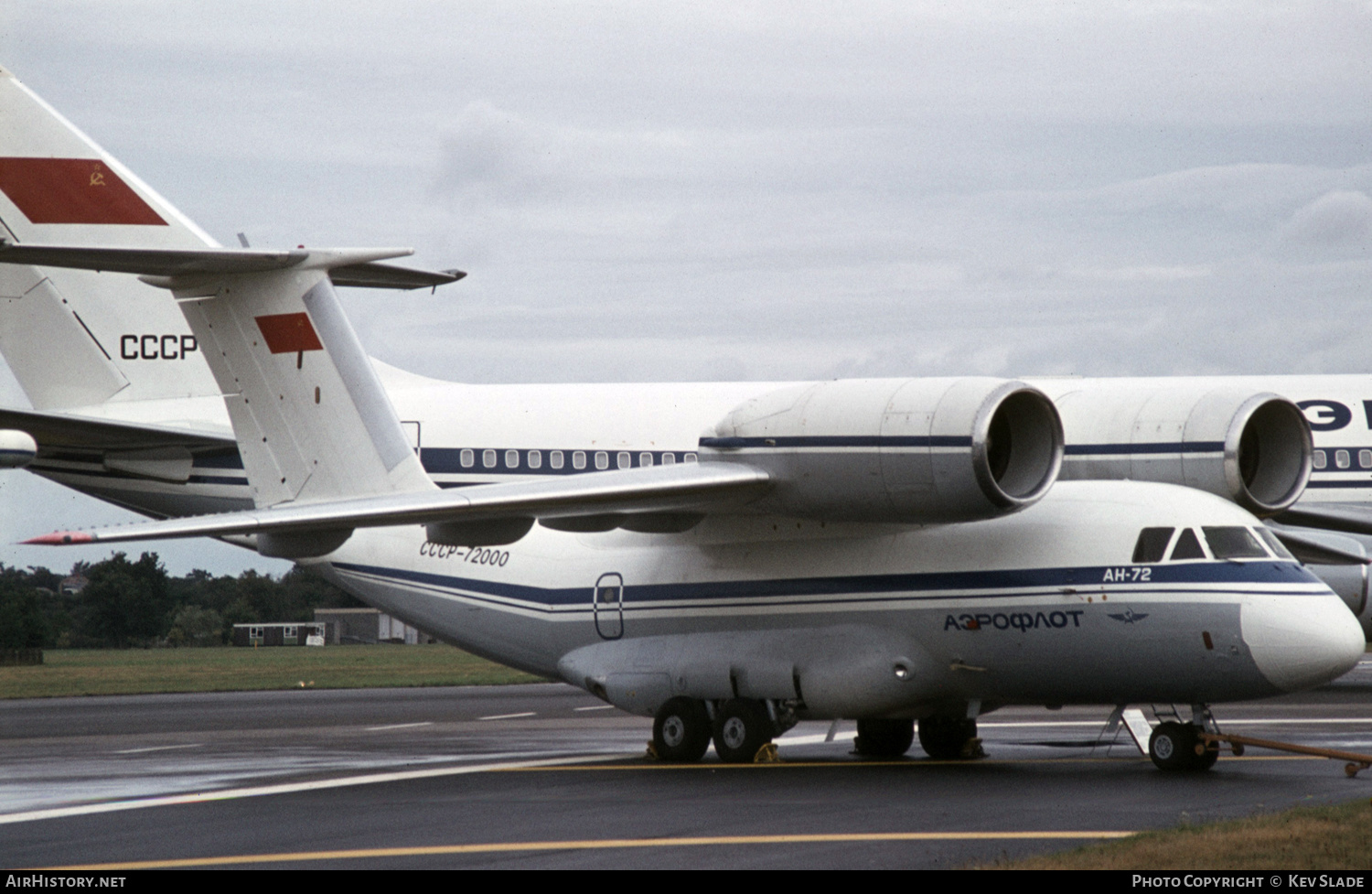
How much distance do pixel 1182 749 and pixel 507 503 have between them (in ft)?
23.3

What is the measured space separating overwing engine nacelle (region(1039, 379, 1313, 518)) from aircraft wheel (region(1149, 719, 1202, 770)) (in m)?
3.15

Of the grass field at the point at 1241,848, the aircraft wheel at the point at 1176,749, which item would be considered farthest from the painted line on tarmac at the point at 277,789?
the grass field at the point at 1241,848

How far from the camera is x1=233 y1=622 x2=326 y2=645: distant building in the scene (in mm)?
87062

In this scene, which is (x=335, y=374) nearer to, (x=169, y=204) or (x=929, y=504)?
(x=929, y=504)

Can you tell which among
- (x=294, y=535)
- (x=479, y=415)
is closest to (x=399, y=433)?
(x=294, y=535)

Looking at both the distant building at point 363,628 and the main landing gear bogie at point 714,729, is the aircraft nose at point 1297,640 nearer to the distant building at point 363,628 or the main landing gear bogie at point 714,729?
the main landing gear bogie at point 714,729

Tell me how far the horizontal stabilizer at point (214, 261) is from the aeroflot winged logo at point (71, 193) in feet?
27.5

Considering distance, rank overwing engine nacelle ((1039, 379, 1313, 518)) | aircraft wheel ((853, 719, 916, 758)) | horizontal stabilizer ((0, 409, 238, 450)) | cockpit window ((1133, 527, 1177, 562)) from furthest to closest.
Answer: horizontal stabilizer ((0, 409, 238, 450)) < aircraft wheel ((853, 719, 916, 758)) < overwing engine nacelle ((1039, 379, 1313, 518)) < cockpit window ((1133, 527, 1177, 562))

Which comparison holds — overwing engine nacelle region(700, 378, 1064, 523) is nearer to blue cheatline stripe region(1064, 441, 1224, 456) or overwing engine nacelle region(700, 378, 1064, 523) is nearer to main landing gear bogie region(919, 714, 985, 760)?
blue cheatline stripe region(1064, 441, 1224, 456)

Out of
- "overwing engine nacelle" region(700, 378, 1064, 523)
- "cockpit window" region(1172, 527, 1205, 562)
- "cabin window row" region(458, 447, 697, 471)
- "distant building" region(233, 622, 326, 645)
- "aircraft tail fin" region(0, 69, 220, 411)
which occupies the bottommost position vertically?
"distant building" region(233, 622, 326, 645)

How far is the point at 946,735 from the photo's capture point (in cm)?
1823

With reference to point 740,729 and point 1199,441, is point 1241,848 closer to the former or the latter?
point 740,729

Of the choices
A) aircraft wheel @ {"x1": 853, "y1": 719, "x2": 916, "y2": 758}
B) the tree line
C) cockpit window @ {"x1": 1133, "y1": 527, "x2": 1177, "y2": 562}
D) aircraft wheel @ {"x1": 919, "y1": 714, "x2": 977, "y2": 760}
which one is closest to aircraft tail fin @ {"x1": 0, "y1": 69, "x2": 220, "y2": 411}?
aircraft wheel @ {"x1": 853, "y1": 719, "x2": 916, "y2": 758}

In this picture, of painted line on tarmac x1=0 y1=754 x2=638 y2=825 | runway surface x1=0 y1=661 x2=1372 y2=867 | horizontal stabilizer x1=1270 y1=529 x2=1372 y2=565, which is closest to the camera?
runway surface x1=0 y1=661 x2=1372 y2=867
